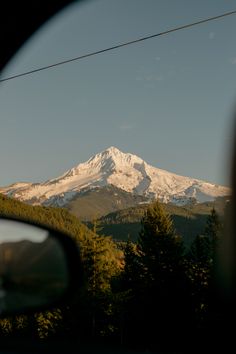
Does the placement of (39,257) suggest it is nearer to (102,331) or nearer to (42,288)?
(42,288)

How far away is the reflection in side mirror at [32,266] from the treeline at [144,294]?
26749 mm

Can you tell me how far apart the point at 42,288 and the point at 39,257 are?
0.13m

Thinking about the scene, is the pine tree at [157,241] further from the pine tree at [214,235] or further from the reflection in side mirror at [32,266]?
the reflection in side mirror at [32,266]

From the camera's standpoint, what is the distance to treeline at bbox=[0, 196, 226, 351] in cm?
2997

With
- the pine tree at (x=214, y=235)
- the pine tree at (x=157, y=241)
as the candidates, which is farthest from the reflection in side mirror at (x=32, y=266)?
the pine tree at (x=157, y=241)

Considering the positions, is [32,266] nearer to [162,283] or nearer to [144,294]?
[162,283]

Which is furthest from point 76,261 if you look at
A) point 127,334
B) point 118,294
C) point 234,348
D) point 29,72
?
point 127,334

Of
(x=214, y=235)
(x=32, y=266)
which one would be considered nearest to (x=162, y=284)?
(x=214, y=235)

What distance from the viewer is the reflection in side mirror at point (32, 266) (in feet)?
6.57

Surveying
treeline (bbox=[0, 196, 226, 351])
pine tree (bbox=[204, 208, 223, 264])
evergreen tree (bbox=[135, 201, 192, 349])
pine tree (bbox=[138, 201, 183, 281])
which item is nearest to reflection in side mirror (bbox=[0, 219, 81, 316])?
pine tree (bbox=[204, 208, 223, 264])

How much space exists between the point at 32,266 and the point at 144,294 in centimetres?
3263

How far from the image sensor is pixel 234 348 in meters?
1.55

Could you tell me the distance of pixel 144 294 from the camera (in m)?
34.0

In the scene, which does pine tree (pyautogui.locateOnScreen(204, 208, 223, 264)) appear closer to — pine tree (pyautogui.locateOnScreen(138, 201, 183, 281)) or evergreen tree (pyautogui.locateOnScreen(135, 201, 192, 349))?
pine tree (pyautogui.locateOnScreen(138, 201, 183, 281))
